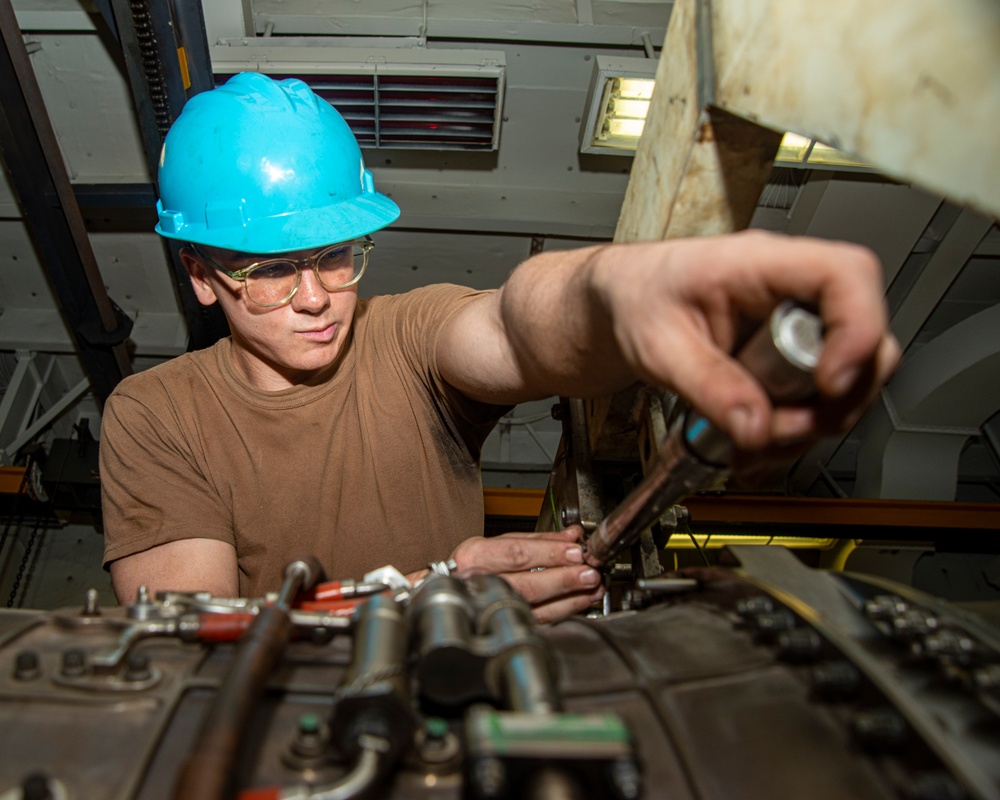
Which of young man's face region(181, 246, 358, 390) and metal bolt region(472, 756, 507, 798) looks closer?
metal bolt region(472, 756, 507, 798)

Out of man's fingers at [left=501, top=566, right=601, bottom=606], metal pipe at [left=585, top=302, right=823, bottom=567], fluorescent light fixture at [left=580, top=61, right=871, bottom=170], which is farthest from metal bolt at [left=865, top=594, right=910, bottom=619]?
fluorescent light fixture at [left=580, top=61, right=871, bottom=170]

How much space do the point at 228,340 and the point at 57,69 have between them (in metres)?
2.05

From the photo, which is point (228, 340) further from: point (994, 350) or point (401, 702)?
point (994, 350)

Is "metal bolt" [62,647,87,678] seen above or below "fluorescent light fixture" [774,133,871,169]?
below

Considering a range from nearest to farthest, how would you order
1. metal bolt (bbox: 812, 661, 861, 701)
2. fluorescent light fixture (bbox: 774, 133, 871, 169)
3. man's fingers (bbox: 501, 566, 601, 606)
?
metal bolt (bbox: 812, 661, 861, 701) → man's fingers (bbox: 501, 566, 601, 606) → fluorescent light fixture (bbox: 774, 133, 871, 169)

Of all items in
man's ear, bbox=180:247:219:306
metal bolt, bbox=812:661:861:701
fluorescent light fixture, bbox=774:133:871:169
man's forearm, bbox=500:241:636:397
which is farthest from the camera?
fluorescent light fixture, bbox=774:133:871:169

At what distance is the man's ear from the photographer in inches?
59.6

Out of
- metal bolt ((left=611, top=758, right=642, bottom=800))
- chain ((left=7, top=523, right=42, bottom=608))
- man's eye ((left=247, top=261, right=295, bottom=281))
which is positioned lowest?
chain ((left=7, top=523, right=42, bottom=608))

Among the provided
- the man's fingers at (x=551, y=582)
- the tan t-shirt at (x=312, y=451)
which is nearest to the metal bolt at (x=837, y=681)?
the man's fingers at (x=551, y=582)

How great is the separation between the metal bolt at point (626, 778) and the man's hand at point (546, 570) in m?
0.70

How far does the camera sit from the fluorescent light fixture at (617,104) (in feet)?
8.12

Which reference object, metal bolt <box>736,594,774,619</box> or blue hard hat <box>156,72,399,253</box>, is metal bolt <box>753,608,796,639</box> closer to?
metal bolt <box>736,594,774,619</box>

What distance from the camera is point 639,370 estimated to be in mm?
766

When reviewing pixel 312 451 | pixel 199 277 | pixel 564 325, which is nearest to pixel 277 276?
pixel 199 277
